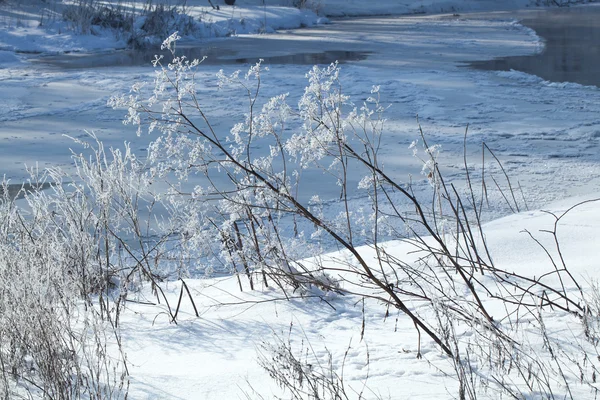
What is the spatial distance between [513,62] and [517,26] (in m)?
7.14

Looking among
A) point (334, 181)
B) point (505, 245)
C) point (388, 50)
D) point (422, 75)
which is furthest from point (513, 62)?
point (505, 245)

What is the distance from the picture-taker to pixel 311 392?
2.03 m

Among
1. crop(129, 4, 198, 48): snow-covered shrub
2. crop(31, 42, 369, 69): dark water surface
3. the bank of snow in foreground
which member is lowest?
the bank of snow in foreground

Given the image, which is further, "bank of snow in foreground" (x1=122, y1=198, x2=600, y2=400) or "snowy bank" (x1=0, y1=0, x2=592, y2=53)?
"snowy bank" (x1=0, y1=0, x2=592, y2=53)

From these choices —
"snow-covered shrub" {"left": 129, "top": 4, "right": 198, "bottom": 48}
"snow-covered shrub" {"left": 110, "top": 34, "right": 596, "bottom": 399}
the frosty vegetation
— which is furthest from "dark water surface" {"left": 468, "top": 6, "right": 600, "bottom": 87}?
"snow-covered shrub" {"left": 129, "top": 4, "right": 198, "bottom": 48}

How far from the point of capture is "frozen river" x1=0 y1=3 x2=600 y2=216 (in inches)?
249

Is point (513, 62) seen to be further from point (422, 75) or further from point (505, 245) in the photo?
point (505, 245)

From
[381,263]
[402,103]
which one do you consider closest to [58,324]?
[381,263]

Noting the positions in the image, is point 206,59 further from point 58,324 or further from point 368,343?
point 368,343

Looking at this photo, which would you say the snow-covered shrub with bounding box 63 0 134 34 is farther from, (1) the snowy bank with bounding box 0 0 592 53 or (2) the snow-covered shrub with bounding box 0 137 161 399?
(2) the snow-covered shrub with bounding box 0 137 161 399

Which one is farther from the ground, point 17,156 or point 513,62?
point 513,62

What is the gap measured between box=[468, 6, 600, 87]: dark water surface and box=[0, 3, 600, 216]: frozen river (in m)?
0.42

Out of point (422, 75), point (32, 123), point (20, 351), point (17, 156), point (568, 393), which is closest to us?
point (568, 393)

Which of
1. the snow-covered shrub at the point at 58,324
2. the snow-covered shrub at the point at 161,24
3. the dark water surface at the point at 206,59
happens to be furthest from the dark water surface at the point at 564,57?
the snow-covered shrub at the point at 161,24
